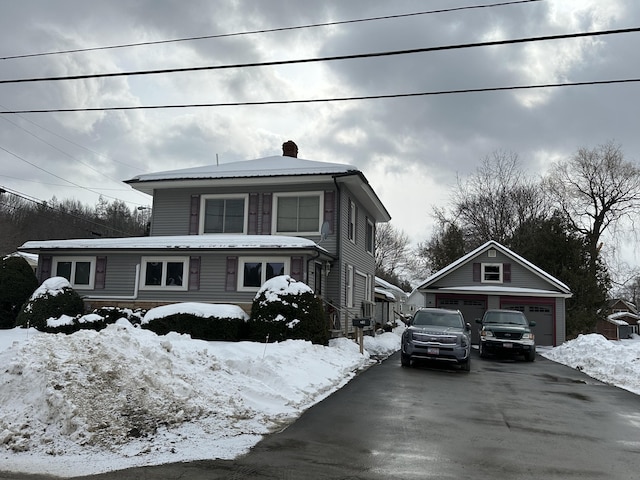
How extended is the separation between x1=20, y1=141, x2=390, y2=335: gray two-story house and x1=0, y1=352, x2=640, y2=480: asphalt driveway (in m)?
8.88

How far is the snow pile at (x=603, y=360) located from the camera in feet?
47.3

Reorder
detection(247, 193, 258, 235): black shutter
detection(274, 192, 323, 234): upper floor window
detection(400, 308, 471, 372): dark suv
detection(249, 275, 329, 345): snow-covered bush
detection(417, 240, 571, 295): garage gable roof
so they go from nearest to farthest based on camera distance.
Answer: detection(400, 308, 471, 372): dark suv
detection(249, 275, 329, 345): snow-covered bush
detection(274, 192, 323, 234): upper floor window
detection(247, 193, 258, 235): black shutter
detection(417, 240, 571, 295): garage gable roof

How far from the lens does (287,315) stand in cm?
1579

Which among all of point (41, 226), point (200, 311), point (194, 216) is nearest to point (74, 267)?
point (194, 216)

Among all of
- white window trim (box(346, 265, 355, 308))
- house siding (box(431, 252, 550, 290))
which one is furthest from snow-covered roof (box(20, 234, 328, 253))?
house siding (box(431, 252, 550, 290))

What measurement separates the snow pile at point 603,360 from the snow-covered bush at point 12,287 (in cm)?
2069

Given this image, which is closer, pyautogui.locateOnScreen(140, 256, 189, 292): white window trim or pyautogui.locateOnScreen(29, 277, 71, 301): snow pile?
pyautogui.locateOnScreen(29, 277, 71, 301): snow pile

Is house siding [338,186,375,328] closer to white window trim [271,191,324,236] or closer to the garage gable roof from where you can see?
white window trim [271,191,324,236]

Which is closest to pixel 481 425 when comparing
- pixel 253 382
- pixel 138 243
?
pixel 253 382

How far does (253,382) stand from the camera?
9.26m

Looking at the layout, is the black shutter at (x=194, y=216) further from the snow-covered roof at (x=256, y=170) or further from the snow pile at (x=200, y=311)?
the snow pile at (x=200, y=311)

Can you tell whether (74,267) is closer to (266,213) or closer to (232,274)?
(232,274)

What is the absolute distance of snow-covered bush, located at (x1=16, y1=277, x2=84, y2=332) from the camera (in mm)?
17797

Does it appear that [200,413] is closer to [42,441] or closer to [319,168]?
[42,441]
